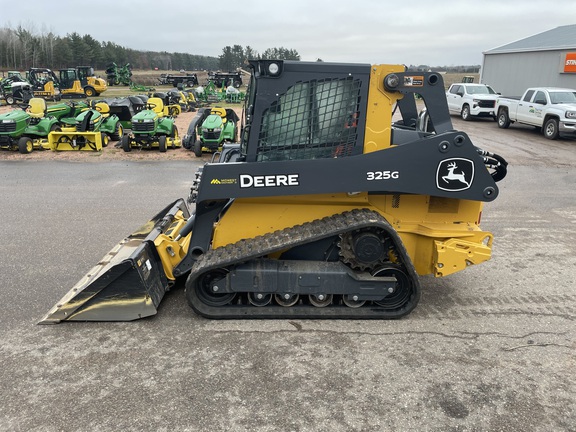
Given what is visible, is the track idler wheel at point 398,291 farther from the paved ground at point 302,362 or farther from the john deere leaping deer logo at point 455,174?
the john deere leaping deer logo at point 455,174

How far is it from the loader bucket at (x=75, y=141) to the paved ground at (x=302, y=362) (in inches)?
339

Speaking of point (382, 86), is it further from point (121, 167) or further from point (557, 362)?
point (121, 167)

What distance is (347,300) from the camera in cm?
454

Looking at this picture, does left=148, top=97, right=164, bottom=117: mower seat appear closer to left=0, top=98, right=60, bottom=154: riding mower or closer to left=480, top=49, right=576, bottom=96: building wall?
left=0, top=98, right=60, bottom=154: riding mower

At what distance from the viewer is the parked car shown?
2281 cm

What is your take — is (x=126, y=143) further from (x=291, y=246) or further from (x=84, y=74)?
(x=84, y=74)

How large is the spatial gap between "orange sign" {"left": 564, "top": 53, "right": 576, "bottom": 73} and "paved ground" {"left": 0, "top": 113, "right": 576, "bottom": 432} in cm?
2316

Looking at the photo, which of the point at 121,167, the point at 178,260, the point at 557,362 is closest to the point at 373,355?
the point at 557,362

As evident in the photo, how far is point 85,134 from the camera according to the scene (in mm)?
14148

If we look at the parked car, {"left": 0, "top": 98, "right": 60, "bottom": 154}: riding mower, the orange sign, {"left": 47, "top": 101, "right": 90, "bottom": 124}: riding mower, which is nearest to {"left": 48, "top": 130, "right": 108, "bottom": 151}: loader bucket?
{"left": 0, "top": 98, "right": 60, "bottom": 154}: riding mower

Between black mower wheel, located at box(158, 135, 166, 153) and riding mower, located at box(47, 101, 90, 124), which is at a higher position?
riding mower, located at box(47, 101, 90, 124)

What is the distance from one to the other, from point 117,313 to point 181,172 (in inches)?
298

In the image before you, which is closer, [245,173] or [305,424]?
[305,424]

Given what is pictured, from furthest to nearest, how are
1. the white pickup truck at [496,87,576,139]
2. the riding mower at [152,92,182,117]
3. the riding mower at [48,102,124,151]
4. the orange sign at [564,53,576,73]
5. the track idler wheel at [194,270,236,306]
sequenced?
the orange sign at [564,53,576,73]
the riding mower at [152,92,182,117]
the white pickup truck at [496,87,576,139]
the riding mower at [48,102,124,151]
the track idler wheel at [194,270,236,306]
